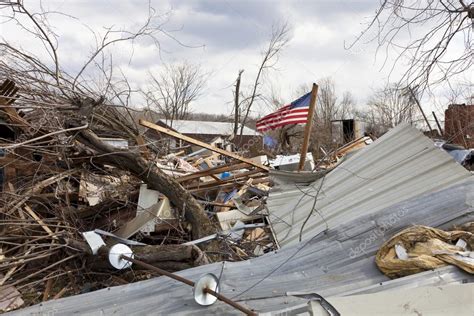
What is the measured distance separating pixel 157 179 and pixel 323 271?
2524 millimetres

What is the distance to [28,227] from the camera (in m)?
4.47

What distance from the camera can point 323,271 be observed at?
2893 millimetres

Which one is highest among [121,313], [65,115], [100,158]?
[65,115]

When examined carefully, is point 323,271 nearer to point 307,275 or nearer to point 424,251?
point 307,275

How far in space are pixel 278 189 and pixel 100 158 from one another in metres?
2.06

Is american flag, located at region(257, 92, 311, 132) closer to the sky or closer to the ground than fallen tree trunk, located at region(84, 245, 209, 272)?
closer to the sky

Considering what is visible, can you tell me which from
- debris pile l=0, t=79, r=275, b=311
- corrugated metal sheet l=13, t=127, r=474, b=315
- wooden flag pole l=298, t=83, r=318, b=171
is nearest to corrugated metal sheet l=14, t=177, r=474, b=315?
corrugated metal sheet l=13, t=127, r=474, b=315

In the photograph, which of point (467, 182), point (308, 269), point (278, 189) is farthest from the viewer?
point (278, 189)

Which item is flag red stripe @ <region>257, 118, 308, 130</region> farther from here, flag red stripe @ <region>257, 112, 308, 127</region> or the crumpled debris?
the crumpled debris

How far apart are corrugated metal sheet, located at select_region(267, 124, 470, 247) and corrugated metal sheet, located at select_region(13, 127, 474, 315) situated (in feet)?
0.06

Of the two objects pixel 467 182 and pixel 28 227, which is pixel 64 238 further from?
pixel 467 182

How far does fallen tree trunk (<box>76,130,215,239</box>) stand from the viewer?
15.2ft

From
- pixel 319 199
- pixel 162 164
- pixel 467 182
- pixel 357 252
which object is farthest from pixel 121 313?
pixel 162 164

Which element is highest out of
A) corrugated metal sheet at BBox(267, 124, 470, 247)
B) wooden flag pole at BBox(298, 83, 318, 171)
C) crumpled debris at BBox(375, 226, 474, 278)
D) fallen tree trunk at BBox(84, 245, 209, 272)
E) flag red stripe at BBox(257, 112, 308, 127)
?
flag red stripe at BBox(257, 112, 308, 127)
